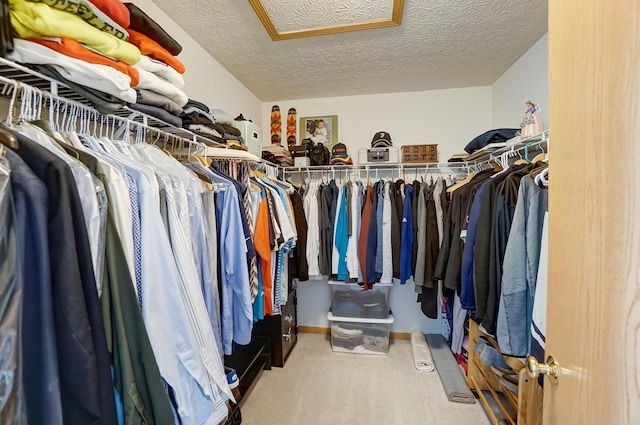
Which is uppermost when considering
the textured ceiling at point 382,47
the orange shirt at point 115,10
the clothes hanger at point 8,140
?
the textured ceiling at point 382,47

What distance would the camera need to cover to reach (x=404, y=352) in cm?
255

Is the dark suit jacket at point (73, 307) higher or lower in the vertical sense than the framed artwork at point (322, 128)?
lower

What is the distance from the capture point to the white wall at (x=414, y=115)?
2654 millimetres

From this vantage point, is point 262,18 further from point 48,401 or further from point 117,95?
point 48,401

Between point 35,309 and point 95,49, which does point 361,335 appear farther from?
point 95,49

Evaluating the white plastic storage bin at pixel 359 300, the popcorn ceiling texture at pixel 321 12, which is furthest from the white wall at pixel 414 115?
the white plastic storage bin at pixel 359 300

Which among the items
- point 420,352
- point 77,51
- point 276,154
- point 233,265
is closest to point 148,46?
point 77,51

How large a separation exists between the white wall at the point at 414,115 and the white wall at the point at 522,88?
0.62 feet

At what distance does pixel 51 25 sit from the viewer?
2.26 feet

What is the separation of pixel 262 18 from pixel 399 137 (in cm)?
166

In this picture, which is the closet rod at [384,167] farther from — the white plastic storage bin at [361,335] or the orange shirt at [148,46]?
the orange shirt at [148,46]

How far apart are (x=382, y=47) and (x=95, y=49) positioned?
170cm

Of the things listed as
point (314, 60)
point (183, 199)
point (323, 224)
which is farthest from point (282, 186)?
point (183, 199)

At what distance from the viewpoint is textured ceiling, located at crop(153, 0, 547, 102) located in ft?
5.19
